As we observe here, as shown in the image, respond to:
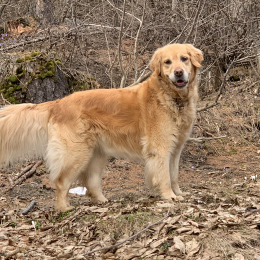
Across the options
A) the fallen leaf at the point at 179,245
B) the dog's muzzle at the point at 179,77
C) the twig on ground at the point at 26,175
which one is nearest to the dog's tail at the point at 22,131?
the twig on ground at the point at 26,175

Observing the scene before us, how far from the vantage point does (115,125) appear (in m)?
5.46

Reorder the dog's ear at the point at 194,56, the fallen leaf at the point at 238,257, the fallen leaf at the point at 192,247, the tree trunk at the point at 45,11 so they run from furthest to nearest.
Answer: the tree trunk at the point at 45,11
the dog's ear at the point at 194,56
the fallen leaf at the point at 192,247
the fallen leaf at the point at 238,257

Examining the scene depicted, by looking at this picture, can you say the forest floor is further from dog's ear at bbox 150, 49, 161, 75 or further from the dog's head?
dog's ear at bbox 150, 49, 161, 75

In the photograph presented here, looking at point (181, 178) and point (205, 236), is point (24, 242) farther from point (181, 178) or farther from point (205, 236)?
point (181, 178)

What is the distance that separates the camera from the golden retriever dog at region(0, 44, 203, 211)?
534 cm

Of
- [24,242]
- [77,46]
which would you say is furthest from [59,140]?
[77,46]

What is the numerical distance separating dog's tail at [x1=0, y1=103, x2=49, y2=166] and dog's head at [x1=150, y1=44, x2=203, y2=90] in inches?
64.7

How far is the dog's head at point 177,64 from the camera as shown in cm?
514

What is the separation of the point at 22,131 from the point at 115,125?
4.09 feet

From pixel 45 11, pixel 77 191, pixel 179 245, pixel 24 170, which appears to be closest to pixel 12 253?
pixel 179 245

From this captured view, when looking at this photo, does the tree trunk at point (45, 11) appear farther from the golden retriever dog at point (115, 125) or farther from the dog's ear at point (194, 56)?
the dog's ear at point (194, 56)

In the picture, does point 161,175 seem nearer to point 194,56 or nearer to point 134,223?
point 134,223

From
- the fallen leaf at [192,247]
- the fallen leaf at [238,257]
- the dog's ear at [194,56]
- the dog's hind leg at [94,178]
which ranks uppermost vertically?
the dog's ear at [194,56]

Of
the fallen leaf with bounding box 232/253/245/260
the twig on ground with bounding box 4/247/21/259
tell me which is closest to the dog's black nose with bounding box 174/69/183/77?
the fallen leaf with bounding box 232/253/245/260
